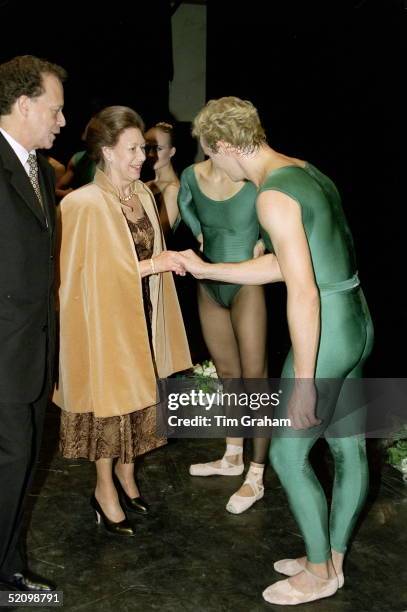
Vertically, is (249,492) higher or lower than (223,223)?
lower

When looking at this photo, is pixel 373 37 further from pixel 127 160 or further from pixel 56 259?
pixel 56 259

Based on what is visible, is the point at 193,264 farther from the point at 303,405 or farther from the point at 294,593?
the point at 294,593

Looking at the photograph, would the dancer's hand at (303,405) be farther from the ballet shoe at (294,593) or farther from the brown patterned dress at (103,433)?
the brown patterned dress at (103,433)

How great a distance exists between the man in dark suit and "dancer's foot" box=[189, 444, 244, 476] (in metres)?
1.12

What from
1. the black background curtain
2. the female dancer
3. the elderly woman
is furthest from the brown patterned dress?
the black background curtain

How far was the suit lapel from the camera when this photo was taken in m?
1.88

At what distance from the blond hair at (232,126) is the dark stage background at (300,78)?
5.18 ft

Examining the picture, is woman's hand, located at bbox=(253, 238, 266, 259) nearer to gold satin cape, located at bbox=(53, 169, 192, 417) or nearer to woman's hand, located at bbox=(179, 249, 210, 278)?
woman's hand, located at bbox=(179, 249, 210, 278)

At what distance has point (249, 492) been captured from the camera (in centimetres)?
281

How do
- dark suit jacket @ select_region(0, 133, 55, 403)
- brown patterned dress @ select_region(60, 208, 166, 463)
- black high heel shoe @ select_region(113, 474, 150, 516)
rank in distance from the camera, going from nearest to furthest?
dark suit jacket @ select_region(0, 133, 55, 403)
brown patterned dress @ select_region(60, 208, 166, 463)
black high heel shoe @ select_region(113, 474, 150, 516)

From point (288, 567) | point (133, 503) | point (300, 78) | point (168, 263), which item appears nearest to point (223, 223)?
point (168, 263)

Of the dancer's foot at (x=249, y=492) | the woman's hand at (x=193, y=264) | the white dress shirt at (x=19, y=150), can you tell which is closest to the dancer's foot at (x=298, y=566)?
the dancer's foot at (x=249, y=492)

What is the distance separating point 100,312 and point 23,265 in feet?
1.63

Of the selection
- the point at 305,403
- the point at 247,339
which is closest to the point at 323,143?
the point at 247,339
